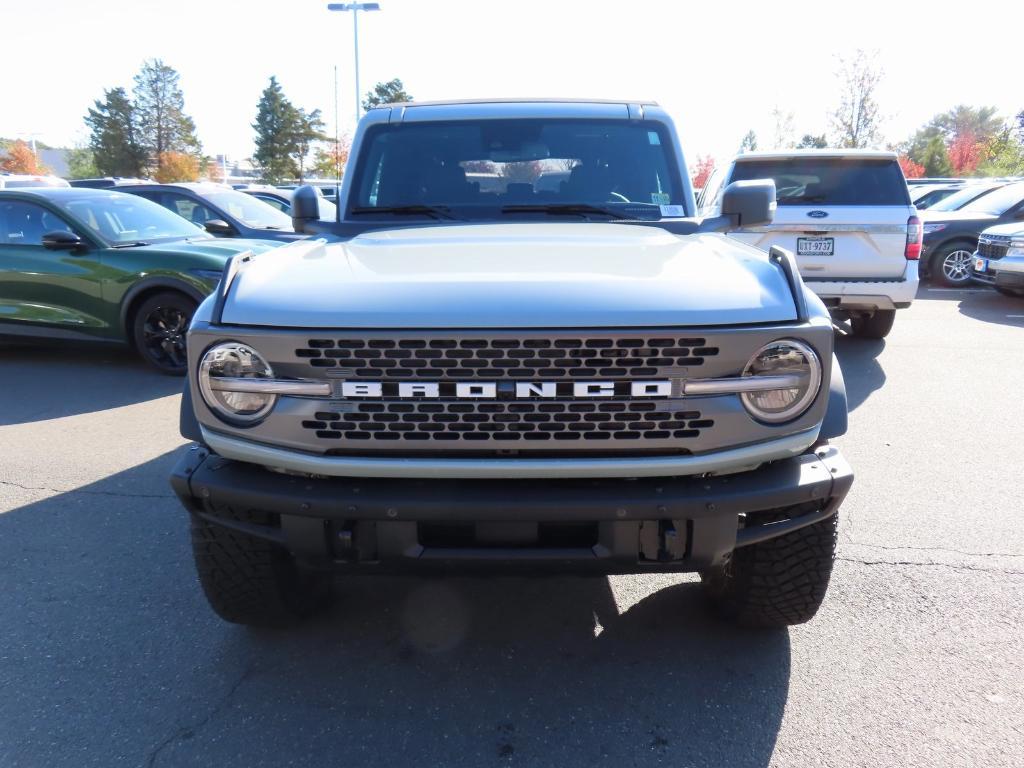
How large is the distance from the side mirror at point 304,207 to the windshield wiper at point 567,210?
2.95 feet

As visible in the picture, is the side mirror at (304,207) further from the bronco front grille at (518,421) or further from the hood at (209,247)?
the hood at (209,247)

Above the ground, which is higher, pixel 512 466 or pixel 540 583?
pixel 512 466

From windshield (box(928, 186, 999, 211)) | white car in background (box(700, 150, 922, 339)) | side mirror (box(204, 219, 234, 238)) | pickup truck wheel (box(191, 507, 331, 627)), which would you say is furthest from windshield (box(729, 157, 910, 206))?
windshield (box(928, 186, 999, 211))

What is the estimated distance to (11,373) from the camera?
293 inches

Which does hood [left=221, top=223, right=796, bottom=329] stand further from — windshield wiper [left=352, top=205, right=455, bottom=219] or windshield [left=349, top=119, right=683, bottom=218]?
windshield [left=349, top=119, right=683, bottom=218]

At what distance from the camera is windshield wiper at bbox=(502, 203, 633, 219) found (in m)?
3.69

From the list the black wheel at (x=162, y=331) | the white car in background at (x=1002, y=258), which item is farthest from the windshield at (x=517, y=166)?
the white car in background at (x=1002, y=258)

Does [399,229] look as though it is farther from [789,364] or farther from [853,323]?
[853,323]

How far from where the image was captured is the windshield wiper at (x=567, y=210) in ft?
12.1

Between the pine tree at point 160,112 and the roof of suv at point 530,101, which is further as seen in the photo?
the pine tree at point 160,112

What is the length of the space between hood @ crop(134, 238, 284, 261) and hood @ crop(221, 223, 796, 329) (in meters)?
4.56

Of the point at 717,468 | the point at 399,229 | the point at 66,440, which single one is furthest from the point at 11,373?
the point at 717,468

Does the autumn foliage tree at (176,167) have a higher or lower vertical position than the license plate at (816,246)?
higher

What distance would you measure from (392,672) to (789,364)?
5.44 ft
